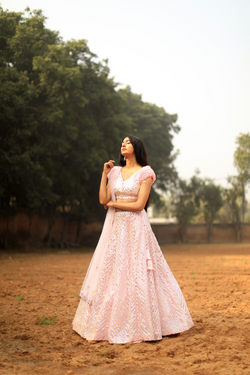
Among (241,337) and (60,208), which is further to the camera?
(60,208)

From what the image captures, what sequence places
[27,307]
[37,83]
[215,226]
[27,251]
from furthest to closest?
[215,226] < [27,251] < [37,83] < [27,307]

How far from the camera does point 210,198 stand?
33.4m

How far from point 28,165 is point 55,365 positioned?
1206 centimetres

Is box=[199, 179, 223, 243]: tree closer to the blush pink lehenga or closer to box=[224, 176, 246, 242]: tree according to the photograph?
box=[224, 176, 246, 242]: tree

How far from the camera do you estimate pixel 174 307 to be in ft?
12.9

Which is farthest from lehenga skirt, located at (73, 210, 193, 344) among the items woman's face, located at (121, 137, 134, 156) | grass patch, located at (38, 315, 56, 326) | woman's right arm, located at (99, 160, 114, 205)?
woman's face, located at (121, 137, 134, 156)

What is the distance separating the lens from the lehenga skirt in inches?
144

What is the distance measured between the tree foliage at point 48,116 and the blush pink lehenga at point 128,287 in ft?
35.1

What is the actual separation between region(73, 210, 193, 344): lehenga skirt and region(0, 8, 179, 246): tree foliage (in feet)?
35.5

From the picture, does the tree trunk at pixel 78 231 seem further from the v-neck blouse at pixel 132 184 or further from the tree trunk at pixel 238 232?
the v-neck blouse at pixel 132 184

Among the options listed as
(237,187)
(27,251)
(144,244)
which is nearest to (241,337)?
(144,244)

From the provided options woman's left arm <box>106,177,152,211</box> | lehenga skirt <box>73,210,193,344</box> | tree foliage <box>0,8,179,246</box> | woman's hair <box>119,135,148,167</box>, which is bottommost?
lehenga skirt <box>73,210,193,344</box>

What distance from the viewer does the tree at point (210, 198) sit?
32500 mm

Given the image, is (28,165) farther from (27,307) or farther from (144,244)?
(144,244)
